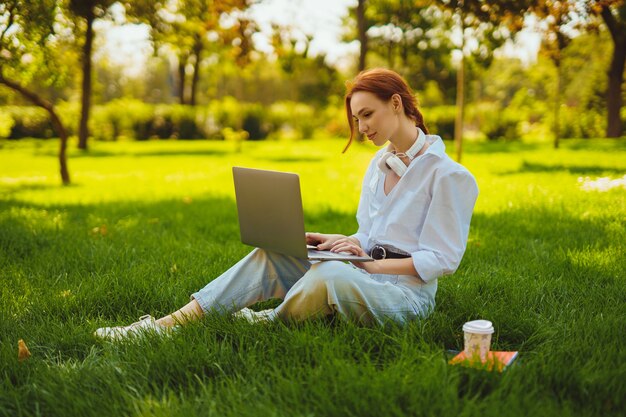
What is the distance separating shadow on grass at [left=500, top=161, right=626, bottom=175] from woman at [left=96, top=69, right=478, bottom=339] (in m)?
5.74

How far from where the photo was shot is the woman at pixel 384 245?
9.11ft

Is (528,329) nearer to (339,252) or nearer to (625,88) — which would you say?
(339,252)

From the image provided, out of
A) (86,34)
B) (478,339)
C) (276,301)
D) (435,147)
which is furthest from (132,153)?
(478,339)

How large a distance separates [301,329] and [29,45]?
7237 mm

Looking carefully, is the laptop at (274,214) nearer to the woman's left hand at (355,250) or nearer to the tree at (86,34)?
the woman's left hand at (355,250)

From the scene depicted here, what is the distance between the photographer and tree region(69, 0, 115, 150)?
31.8 feet

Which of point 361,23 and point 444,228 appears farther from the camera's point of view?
point 361,23

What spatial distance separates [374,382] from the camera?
7.72 feet

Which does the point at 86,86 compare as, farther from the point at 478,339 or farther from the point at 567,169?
the point at 478,339

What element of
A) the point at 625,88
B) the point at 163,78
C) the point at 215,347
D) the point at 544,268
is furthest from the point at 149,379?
the point at 163,78

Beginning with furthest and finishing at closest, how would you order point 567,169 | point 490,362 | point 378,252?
point 567,169
point 378,252
point 490,362

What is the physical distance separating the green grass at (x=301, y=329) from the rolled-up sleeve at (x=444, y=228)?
0.33 meters

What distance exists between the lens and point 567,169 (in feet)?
30.3

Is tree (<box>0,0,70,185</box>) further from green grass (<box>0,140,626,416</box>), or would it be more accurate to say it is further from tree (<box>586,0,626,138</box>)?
tree (<box>586,0,626,138</box>)
